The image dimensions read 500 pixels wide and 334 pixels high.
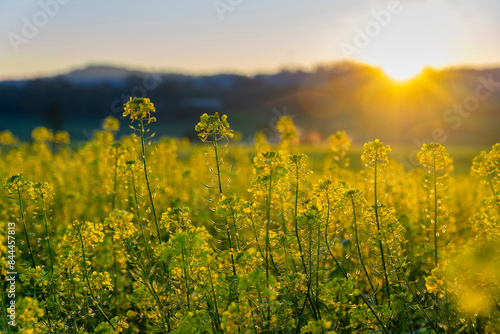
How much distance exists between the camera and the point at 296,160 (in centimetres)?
306

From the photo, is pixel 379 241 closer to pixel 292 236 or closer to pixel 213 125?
pixel 292 236

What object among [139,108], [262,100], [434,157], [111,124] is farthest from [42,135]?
[262,100]

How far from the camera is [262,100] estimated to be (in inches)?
4387

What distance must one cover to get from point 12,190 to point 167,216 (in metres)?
1.43

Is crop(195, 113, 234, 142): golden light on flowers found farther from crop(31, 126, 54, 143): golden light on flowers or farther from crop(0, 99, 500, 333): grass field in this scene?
crop(31, 126, 54, 143): golden light on flowers

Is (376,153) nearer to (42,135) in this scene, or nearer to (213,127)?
(213,127)

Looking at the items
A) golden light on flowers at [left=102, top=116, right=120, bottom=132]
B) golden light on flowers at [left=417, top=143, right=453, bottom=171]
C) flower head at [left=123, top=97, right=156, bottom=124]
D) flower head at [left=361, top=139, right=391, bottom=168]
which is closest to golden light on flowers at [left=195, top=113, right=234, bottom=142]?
flower head at [left=123, top=97, right=156, bottom=124]

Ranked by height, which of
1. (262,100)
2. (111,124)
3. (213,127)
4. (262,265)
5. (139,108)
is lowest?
(262,265)

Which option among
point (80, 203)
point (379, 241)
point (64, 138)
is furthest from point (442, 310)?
point (64, 138)

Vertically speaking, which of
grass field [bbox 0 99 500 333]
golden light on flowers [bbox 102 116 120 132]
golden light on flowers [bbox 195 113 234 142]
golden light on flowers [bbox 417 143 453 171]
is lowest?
grass field [bbox 0 99 500 333]

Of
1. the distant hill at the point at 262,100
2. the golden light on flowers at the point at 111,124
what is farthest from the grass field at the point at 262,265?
the distant hill at the point at 262,100

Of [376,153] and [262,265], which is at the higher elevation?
[376,153]

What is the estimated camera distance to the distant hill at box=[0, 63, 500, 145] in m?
74.7

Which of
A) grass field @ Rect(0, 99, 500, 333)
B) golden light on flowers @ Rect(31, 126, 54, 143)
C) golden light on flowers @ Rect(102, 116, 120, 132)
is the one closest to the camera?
grass field @ Rect(0, 99, 500, 333)
